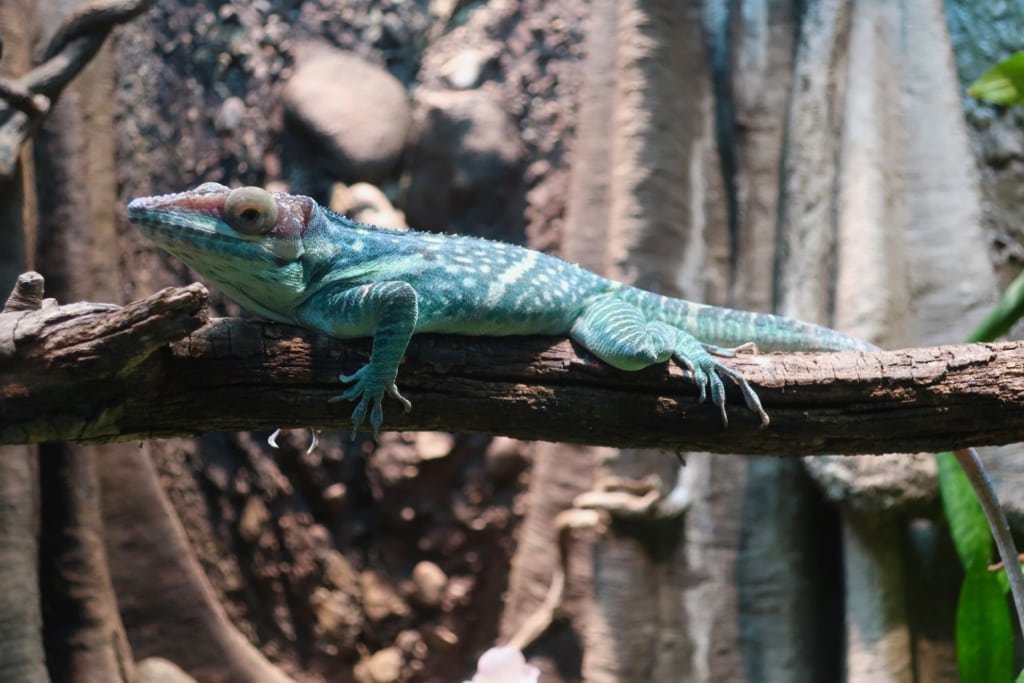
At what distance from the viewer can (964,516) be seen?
9.35ft

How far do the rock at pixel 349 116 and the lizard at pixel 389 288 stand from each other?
216 cm

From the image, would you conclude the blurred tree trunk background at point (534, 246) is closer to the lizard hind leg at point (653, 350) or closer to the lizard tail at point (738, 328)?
the lizard tail at point (738, 328)

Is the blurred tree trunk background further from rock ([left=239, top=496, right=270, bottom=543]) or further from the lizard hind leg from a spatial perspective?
the lizard hind leg

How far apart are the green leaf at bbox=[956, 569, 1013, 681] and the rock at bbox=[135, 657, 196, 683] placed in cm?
293

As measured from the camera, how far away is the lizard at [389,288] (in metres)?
2.11

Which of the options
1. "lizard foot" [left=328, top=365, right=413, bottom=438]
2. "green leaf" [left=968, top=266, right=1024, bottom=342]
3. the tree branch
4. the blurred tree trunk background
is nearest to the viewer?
the tree branch

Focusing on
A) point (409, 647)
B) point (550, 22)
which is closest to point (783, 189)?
point (550, 22)

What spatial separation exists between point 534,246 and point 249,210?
7.68 ft

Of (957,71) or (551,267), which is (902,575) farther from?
(957,71)

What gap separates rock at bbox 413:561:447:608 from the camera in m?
4.37

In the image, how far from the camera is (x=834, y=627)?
143 inches

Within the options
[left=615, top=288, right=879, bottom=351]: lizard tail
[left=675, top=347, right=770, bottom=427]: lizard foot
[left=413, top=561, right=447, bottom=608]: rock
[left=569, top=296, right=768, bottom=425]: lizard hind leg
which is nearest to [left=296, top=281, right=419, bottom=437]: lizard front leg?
[left=569, top=296, right=768, bottom=425]: lizard hind leg

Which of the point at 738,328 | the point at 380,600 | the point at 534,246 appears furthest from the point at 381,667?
the point at 738,328

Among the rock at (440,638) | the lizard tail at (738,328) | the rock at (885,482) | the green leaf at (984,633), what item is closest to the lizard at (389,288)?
the lizard tail at (738,328)
